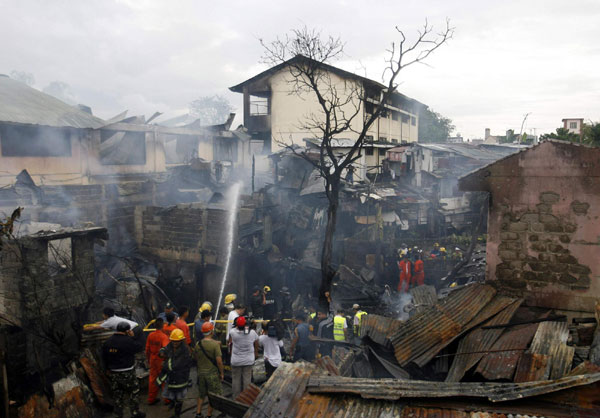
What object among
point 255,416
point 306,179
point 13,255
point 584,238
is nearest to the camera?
point 255,416

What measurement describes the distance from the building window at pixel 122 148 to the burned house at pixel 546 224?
68.4 feet

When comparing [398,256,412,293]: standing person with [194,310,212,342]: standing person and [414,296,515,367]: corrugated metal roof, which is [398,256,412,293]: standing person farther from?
[194,310,212,342]: standing person

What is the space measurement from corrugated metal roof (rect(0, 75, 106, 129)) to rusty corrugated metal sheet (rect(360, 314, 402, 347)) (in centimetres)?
1674

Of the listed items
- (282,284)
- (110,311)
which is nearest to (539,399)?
(110,311)

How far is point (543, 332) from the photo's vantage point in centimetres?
587

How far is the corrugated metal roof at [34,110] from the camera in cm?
1877

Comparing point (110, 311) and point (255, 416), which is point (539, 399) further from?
point (110, 311)

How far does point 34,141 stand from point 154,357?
54.9ft

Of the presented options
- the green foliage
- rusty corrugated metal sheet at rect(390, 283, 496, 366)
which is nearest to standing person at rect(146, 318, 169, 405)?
rusty corrugated metal sheet at rect(390, 283, 496, 366)

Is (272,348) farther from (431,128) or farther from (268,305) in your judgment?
(431,128)

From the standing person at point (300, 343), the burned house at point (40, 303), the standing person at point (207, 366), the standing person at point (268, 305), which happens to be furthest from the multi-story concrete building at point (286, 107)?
the standing person at point (207, 366)

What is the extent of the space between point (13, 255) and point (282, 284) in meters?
9.21

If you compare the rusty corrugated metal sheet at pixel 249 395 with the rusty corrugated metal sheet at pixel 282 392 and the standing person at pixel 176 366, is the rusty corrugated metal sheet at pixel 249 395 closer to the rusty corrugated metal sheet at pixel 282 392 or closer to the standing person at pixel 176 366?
the rusty corrugated metal sheet at pixel 282 392

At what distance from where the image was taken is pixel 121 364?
6793 mm
